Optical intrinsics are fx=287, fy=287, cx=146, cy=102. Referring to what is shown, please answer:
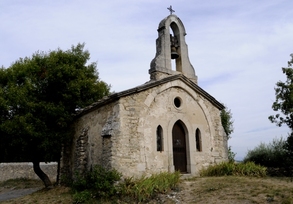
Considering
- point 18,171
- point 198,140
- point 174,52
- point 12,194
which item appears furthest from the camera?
point 18,171

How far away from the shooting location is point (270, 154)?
16062 millimetres

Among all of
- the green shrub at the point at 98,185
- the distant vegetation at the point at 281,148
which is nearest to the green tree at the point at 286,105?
the distant vegetation at the point at 281,148

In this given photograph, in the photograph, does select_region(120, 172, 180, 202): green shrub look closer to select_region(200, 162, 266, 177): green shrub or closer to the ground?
the ground

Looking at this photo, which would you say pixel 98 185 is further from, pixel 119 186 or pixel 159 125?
pixel 159 125

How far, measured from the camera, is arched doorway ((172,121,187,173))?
13070 millimetres

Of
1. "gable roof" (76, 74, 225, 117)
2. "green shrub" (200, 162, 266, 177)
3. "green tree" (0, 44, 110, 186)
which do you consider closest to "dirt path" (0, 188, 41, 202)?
"green tree" (0, 44, 110, 186)

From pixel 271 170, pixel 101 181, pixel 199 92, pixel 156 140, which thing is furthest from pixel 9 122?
pixel 271 170

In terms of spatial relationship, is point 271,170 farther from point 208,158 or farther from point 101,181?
point 101,181

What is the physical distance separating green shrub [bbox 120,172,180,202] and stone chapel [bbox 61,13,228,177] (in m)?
0.78

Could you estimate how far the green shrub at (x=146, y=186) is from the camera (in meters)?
9.82

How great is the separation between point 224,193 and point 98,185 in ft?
14.4

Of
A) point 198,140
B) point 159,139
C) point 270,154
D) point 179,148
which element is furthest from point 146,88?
point 270,154

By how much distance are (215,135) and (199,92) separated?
2.35 meters

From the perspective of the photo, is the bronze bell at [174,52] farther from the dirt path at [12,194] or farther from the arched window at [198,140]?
the dirt path at [12,194]
